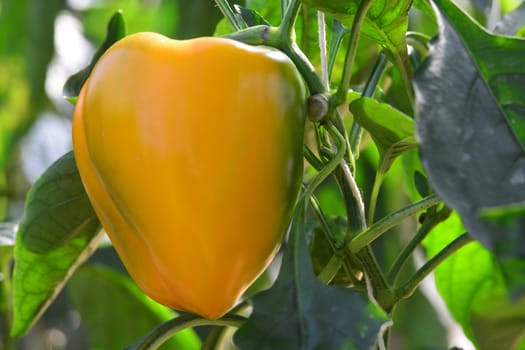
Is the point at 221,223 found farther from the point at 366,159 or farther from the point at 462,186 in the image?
the point at 366,159

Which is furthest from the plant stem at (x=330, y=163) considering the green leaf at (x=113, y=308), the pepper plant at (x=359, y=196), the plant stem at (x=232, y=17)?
the green leaf at (x=113, y=308)

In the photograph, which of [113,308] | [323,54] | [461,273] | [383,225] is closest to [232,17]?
[323,54]

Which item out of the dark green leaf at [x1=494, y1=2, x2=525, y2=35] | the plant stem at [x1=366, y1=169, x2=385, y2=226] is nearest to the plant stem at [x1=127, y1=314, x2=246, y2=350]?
the plant stem at [x1=366, y1=169, x2=385, y2=226]

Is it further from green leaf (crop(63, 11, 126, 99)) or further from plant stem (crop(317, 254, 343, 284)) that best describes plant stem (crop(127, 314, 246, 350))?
green leaf (crop(63, 11, 126, 99))

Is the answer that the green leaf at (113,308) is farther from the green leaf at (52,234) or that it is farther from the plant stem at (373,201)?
the plant stem at (373,201)

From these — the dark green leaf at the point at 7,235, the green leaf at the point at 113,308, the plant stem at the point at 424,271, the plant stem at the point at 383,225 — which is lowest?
the green leaf at the point at 113,308

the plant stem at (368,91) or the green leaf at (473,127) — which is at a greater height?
the green leaf at (473,127)

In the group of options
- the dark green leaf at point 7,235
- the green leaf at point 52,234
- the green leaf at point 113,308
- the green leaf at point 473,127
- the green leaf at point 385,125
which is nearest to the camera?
the green leaf at point 473,127

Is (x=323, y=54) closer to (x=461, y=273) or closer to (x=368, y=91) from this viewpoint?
(x=368, y=91)
